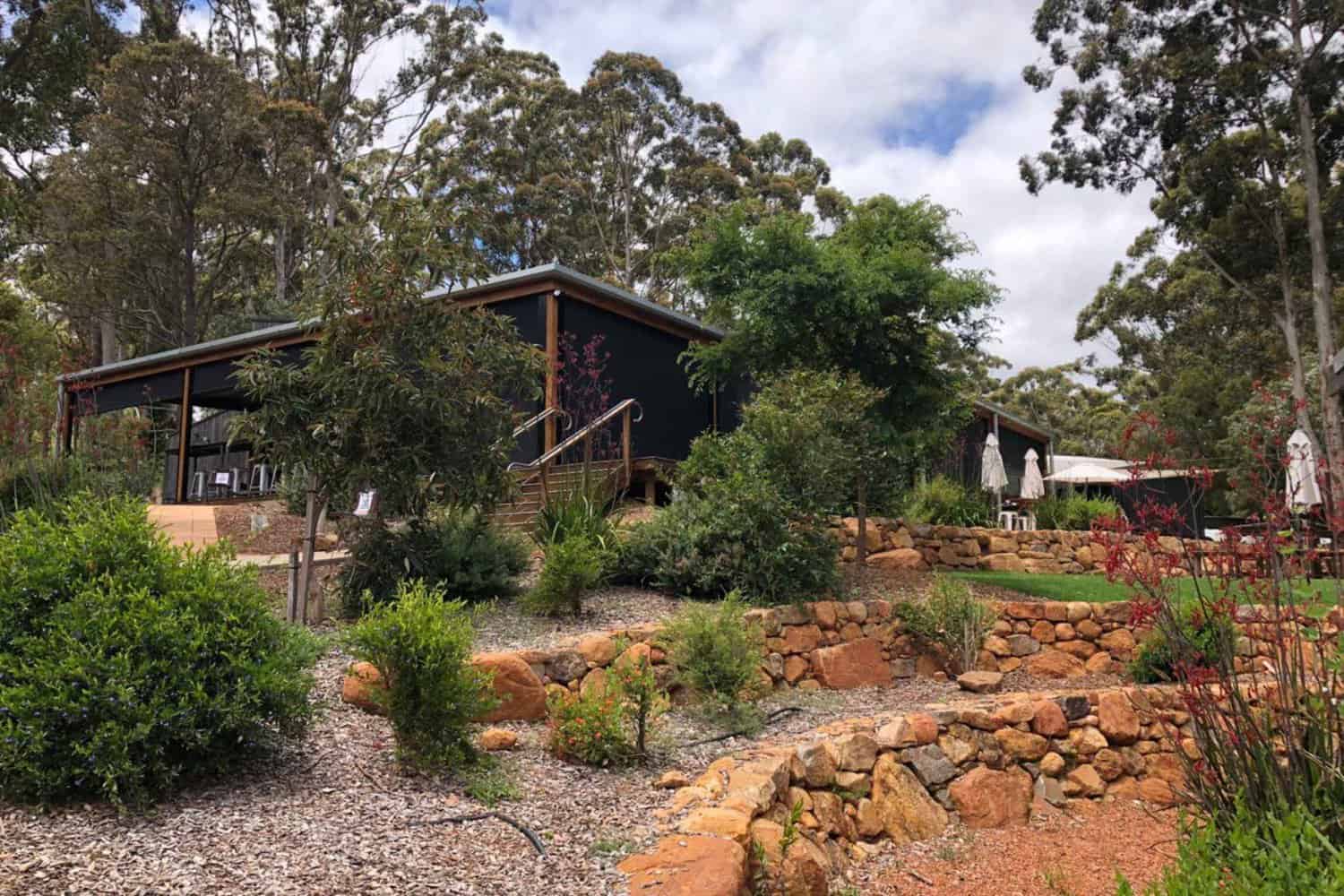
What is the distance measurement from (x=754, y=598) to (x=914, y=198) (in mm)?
5775

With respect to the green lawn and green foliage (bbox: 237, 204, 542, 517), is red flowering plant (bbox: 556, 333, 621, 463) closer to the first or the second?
the green lawn

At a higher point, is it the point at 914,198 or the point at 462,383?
the point at 914,198

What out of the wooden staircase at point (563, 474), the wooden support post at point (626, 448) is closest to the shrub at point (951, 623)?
the wooden staircase at point (563, 474)

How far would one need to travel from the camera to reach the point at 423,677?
3.91 metres

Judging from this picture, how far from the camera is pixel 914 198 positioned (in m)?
10.9

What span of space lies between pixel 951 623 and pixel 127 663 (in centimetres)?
597

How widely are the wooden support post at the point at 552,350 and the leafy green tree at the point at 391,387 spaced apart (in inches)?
185

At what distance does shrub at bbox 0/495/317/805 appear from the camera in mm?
3236

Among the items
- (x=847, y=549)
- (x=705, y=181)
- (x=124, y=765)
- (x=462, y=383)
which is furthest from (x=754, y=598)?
(x=705, y=181)

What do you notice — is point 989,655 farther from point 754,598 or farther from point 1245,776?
point 1245,776

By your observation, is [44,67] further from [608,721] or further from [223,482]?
[608,721]

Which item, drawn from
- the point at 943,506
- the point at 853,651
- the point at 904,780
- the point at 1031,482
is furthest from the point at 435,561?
the point at 1031,482

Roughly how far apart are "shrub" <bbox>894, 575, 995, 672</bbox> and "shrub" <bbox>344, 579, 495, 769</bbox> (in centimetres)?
453

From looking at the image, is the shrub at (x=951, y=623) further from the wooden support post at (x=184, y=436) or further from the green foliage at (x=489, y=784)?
the wooden support post at (x=184, y=436)
